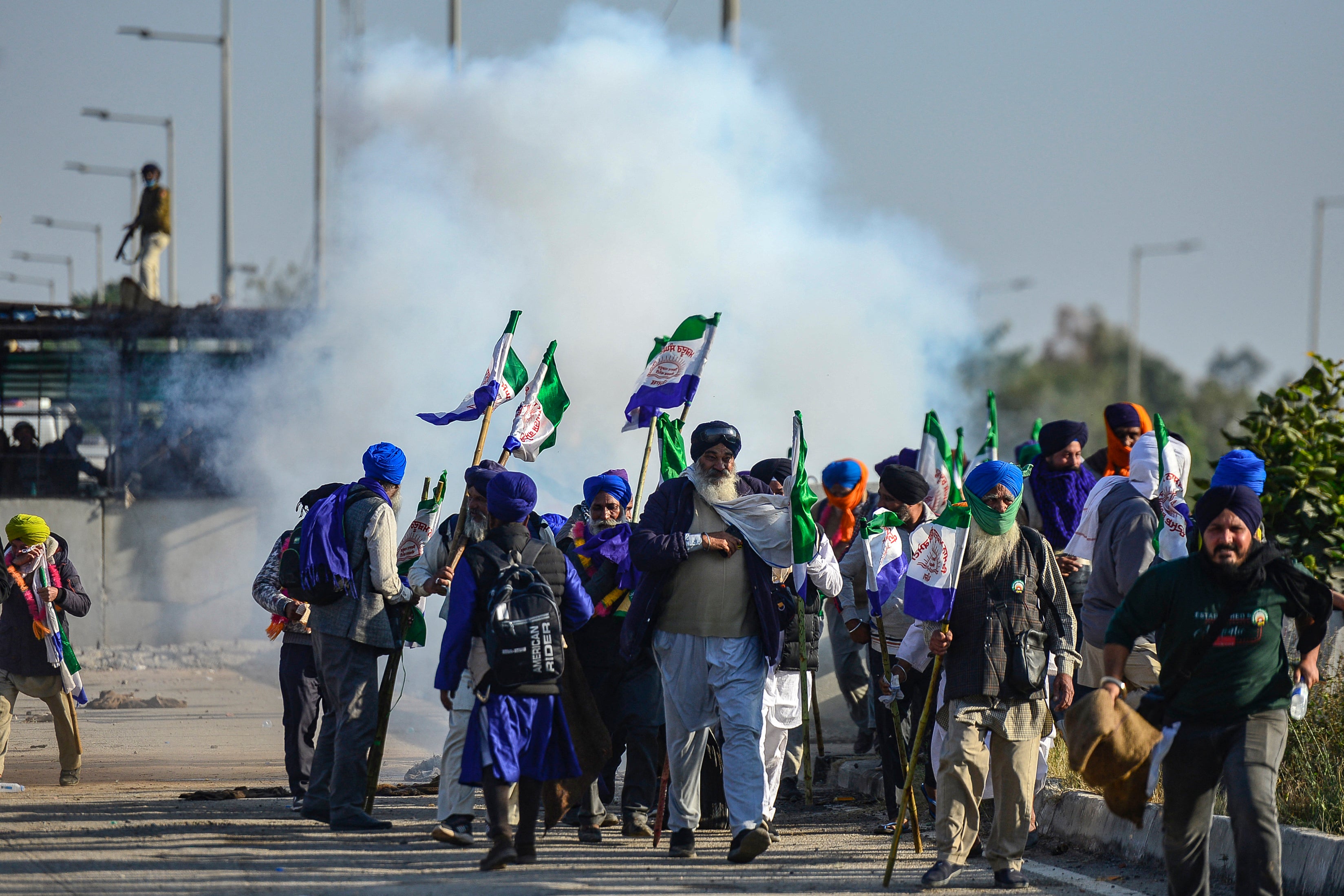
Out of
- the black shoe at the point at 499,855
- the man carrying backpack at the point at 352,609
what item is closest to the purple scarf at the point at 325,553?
the man carrying backpack at the point at 352,609

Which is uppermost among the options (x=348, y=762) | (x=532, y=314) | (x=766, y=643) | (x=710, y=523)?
(x=532, y=314)

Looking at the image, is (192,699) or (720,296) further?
(720,296)

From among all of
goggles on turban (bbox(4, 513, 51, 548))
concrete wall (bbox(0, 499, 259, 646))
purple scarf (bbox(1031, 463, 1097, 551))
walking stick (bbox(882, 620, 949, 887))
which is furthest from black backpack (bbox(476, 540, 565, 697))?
concrete wall (bbox(0, 499, 259, 646))

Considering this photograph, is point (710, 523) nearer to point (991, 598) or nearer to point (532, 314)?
point (991, 598)

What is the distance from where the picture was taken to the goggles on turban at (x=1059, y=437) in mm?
8070

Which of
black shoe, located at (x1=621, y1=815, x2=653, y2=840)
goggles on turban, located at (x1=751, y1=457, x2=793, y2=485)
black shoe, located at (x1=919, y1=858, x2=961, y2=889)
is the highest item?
goggles on turban, located at (x1=751, y1=457, x2=793, y2=485)

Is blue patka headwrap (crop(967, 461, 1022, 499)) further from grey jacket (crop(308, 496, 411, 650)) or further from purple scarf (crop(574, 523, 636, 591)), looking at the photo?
grey jacket (crop(308, 496, 411, 650))

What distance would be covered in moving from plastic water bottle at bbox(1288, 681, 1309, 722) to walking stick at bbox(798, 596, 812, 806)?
223 centimetres

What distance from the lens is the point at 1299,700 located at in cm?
488

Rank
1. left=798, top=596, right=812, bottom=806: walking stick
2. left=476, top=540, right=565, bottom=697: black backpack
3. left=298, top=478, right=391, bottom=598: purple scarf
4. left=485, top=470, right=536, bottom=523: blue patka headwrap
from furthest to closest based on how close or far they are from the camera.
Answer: left=798, top=596, right=812, bottom=806: walking stick, left=298, top=478, right=391, bottom=598: purple scarf, left=485, top=470, right=536, bottom=523: blue patka headwrap, left=476, top=540, right=565, bottom=697: black backpack

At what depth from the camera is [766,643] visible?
6207mm

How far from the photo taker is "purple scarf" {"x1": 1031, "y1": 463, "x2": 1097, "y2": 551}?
8.02 m

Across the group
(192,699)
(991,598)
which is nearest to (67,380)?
(192,699)

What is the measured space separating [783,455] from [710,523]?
1348cm
